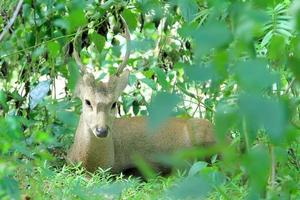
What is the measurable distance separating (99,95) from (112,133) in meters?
0.55

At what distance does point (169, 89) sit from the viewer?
396 centimetres

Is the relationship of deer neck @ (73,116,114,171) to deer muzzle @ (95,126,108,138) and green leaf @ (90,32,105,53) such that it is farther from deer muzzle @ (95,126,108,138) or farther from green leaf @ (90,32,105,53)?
green leaf @ (90,32,105,53)

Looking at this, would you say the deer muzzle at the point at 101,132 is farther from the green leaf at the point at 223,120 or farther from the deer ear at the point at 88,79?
the green leaf at the point at 223,120

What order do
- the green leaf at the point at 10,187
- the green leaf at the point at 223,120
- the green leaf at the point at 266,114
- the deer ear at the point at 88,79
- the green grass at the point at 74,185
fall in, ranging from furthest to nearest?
the deer ear at the point at 88,79 → the green grass at the point at 74,185 → the green leaf at the point at 10,187 → the green leaf at the point at 223,120 → the green leaf at the point at 266,114

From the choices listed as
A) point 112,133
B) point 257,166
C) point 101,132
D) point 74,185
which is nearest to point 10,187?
point 257,166

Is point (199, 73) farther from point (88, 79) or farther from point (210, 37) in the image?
point (88, 79)

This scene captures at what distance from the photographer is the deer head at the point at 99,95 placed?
18.3 feet

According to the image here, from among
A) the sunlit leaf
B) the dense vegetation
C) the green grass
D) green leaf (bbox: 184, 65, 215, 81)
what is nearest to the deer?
the dense vegetation

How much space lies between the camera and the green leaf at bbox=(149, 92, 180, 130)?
1.45 metres

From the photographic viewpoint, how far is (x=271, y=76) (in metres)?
1.42

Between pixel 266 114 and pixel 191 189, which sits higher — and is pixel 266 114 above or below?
above

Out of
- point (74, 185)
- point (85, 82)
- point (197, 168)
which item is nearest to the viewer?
point (197, 168)

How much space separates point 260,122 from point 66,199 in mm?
2758

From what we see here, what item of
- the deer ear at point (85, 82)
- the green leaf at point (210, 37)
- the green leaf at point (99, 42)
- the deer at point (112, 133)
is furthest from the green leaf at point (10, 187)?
the deer ear at point (85, 82)
